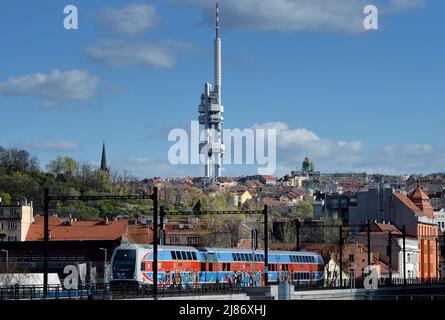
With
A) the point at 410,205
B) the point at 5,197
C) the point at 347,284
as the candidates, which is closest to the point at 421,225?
the point at 410,205

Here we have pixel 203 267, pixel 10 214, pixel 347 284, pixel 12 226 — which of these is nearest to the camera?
pixel 203 267

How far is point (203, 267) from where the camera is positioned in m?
78.2

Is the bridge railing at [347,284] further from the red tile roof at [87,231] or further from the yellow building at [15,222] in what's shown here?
the yellow building at [15,222]

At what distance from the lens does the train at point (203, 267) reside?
7019 cm

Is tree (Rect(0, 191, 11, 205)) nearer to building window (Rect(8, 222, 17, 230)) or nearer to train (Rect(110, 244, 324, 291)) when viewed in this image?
building window (Rect(8, 222, 17, 230))

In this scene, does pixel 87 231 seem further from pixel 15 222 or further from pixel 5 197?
pixel 5 197

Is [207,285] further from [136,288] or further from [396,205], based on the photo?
[396,205]

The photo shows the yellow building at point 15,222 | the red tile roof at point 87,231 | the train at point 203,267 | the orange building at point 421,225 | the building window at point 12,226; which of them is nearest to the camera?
the train at point 203,267

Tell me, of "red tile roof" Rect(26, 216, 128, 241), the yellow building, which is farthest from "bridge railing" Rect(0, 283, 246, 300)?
the yellow building

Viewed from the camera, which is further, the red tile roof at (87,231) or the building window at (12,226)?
the building window at (12,226)

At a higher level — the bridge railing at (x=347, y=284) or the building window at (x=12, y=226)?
the building window at (x=12, y=226)

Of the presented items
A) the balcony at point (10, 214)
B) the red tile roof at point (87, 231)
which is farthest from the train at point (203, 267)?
the balcony at point (10, 214)

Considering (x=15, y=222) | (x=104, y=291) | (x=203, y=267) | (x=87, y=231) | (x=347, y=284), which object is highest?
(x=15, y=222)
